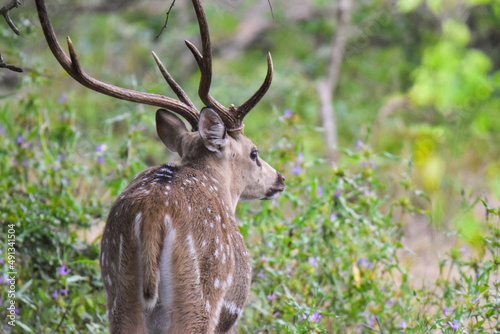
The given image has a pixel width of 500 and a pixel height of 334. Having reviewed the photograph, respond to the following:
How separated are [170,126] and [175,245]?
1.03 metres

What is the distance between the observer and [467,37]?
9016 millimetres

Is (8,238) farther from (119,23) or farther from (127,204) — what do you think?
(119,23)

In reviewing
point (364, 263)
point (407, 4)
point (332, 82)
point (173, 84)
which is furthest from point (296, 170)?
Result: point (407, 4)

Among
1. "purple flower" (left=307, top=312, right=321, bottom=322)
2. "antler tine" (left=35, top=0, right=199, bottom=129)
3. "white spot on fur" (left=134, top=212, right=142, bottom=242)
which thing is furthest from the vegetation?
"white spot on fur" (left=134, top=212, right=142, bottom=242)

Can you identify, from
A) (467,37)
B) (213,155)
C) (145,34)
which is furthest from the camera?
(145,34)

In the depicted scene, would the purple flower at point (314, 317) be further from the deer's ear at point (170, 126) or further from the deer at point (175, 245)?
the deer's ear at point (170, 126)

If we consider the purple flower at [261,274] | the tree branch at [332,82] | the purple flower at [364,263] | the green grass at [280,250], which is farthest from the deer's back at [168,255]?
the tree branch at [332,82]

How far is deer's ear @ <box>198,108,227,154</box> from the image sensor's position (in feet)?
A: 9.26

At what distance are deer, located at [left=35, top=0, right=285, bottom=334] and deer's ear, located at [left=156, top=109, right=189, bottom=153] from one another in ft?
0.87

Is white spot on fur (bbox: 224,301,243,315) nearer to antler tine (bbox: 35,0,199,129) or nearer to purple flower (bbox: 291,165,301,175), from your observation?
antler tine (bbox: 35,0,199,129)

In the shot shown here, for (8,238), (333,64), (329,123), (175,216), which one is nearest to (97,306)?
(8,238)

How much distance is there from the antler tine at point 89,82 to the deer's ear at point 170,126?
117 mm

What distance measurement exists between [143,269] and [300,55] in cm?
878

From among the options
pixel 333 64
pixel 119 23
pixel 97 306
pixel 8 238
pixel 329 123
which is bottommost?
pixel 97 306
